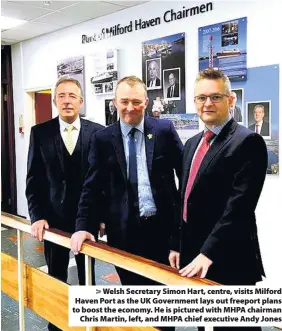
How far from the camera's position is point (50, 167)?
6.95 ft

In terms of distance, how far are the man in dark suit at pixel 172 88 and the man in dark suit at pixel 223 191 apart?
7.98 feet

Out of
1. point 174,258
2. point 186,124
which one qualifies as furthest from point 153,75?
point 174,258

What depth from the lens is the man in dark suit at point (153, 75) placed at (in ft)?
13.3

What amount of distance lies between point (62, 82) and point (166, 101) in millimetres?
2089

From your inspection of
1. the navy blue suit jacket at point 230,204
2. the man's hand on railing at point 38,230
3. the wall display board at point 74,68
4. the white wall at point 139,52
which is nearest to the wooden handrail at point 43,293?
the man's hand on railing at point 38,230

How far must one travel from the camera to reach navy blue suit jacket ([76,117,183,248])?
5.89 feet

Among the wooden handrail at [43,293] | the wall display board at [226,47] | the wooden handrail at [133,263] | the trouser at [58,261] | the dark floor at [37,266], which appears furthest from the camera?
the wall display board at [226,47]

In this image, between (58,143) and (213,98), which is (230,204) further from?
(58,143)

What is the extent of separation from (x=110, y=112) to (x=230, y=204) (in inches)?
134

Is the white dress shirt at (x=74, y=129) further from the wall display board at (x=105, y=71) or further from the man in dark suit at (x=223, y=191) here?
the wall display board at (x=105, y=71)

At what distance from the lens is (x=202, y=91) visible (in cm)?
143

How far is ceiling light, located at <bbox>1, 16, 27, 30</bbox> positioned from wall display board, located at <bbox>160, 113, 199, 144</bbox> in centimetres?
233

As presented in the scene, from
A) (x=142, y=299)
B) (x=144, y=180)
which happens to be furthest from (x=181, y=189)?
(x=142, y=299)

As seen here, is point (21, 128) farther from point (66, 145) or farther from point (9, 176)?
point (66, 145)
